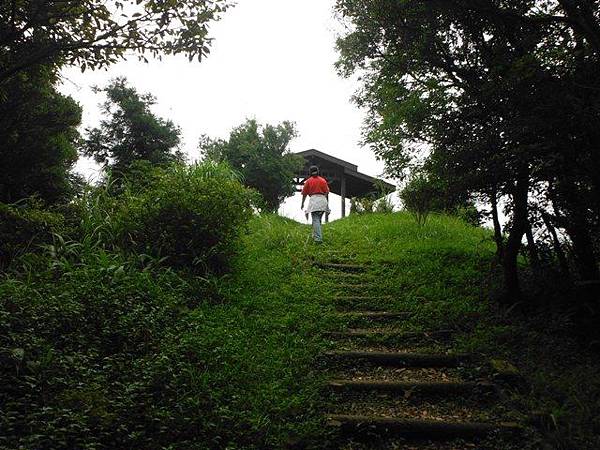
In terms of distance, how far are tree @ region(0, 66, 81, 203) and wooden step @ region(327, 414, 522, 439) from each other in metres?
6.40

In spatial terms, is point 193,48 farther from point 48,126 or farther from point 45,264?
point 48,126

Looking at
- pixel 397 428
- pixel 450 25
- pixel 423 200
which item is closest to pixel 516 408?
pixel 397 428

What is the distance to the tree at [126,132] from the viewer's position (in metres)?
15.2

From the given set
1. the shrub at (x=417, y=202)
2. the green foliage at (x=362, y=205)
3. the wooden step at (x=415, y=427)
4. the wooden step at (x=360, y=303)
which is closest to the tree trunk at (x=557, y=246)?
the wooden step at (x=360, y=303)

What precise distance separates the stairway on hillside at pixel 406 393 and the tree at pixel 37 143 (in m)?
5.96

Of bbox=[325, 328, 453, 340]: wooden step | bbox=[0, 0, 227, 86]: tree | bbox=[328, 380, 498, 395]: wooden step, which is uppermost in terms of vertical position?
bbox=[0, 0, 227, 86]: tree

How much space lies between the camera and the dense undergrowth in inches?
118

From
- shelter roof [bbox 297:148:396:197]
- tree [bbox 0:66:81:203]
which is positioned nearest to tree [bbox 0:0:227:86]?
tree [bbox 0:66:81:203]

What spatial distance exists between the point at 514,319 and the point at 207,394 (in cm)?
392

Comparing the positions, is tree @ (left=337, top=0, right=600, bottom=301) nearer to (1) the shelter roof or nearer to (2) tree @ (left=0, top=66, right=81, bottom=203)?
(2) tree @ (left=0, top=66, right=81, bottom=203)

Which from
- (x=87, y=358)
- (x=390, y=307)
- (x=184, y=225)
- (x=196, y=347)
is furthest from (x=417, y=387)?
(x=184, y=225)

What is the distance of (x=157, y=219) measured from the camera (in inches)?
239

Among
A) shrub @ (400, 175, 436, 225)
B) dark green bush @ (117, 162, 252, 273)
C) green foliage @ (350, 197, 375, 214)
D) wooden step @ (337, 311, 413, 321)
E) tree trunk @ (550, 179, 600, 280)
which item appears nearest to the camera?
tree trunk @ (550, 179, 600, 280)

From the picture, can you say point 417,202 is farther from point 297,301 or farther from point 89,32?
point 89,32
